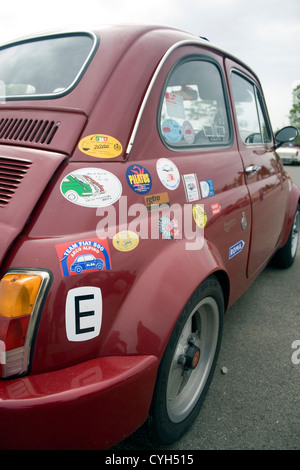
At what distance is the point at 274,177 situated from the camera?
2.91 metres

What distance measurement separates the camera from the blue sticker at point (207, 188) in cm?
182

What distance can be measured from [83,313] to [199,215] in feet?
2.59

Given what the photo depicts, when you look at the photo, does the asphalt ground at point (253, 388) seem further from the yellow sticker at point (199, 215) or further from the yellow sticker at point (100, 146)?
the yellow sticker at point (100, 146)

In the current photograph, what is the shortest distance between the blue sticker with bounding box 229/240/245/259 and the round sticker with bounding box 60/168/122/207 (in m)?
0.92

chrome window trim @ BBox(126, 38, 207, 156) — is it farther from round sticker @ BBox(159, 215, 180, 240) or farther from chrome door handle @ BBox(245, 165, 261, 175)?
chrome door handle @ BBox(245, 165, 261, 175)

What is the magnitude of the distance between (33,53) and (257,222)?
170 cm

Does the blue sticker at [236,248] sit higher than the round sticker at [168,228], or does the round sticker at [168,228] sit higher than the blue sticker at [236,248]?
the round sticker at [168,228]

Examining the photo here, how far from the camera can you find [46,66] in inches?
69.0

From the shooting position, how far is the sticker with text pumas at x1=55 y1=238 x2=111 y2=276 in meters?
1.19

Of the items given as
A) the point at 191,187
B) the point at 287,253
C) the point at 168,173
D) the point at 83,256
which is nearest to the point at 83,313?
the point at 83,256

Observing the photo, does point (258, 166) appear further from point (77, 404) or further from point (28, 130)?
point (77, 404)

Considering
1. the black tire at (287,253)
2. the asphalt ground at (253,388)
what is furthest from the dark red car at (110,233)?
the black tire at (287,253)

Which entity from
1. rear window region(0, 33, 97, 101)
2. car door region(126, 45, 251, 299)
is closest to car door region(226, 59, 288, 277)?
car door region(126, 45, 251, 299)

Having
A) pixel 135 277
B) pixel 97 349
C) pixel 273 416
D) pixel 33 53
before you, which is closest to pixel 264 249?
pixel 273 416
